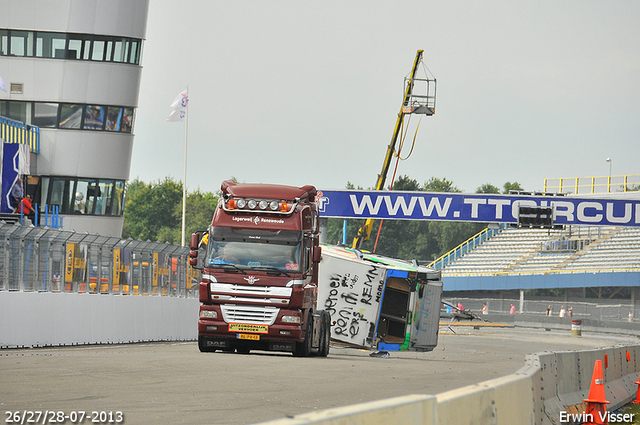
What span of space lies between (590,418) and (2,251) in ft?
44.6

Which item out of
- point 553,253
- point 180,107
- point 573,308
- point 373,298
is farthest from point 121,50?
point 553,253

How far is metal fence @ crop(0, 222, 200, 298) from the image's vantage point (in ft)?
68.4

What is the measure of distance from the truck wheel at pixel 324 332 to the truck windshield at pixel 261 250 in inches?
109

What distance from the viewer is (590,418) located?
11406mm

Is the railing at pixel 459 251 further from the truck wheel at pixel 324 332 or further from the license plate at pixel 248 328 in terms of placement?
the license plate at pixel 248 328

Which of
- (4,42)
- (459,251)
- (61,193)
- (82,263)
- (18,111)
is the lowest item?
(82,263)

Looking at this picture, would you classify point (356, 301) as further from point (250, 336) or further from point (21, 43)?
point (21, 43)

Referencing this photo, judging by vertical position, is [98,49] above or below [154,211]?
above

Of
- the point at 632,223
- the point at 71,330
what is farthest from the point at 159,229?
the point at 71,330

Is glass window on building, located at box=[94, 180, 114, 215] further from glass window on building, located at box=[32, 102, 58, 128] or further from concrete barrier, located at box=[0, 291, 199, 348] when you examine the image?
concrete barrier, located at box=[0, 291, 199, 348]

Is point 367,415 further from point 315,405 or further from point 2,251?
point 2,251

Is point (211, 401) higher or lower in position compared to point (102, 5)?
lower

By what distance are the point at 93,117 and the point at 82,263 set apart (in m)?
24.7

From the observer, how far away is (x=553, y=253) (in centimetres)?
7512
